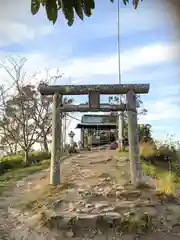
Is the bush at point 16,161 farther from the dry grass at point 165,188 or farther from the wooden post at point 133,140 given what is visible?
the dry grass at point 165,188

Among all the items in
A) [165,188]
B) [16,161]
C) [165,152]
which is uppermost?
[165,152]

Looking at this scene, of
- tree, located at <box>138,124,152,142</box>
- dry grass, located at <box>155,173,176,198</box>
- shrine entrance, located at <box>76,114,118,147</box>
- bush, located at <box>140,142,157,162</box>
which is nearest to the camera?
dry grass, located at <box>155,173,176,198</box>

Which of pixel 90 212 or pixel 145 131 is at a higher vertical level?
pixel 145 131

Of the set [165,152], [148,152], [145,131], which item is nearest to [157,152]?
[165,152]

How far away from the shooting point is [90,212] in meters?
5.96

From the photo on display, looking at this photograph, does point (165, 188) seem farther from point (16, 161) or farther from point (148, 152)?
point (16, 161)

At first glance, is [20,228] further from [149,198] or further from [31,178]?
[31,178]

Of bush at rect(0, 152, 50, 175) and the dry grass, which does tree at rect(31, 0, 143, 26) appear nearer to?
the dry grass

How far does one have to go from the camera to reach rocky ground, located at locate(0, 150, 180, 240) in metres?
5.55

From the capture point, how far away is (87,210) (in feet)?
19.8

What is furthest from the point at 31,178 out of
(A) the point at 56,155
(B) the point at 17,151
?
(B) the point at 17,151

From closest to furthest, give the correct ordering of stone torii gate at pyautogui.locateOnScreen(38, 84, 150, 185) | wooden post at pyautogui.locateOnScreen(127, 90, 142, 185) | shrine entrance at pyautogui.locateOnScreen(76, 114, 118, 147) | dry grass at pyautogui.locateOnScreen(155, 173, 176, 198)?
dry grass at pyautogui.locateOnScreen(155, 173, 176, 198) → wooden post at pyautogui.locateOnScreen(127, 90, 142, 185) → stone torii gate at pyautogui.locateOnScreen(38, 84, 150, 185) → shrine entrance at pyautogui.locateOnScreen(76, 114, 118, 147)

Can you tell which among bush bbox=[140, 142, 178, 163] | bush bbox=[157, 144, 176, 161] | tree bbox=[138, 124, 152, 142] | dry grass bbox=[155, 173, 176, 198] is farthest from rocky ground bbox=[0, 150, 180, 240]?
tree bbox=[138, 124, 152, 142]

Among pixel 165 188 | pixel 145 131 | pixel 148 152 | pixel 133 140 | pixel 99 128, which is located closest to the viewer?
pixel 165 188
